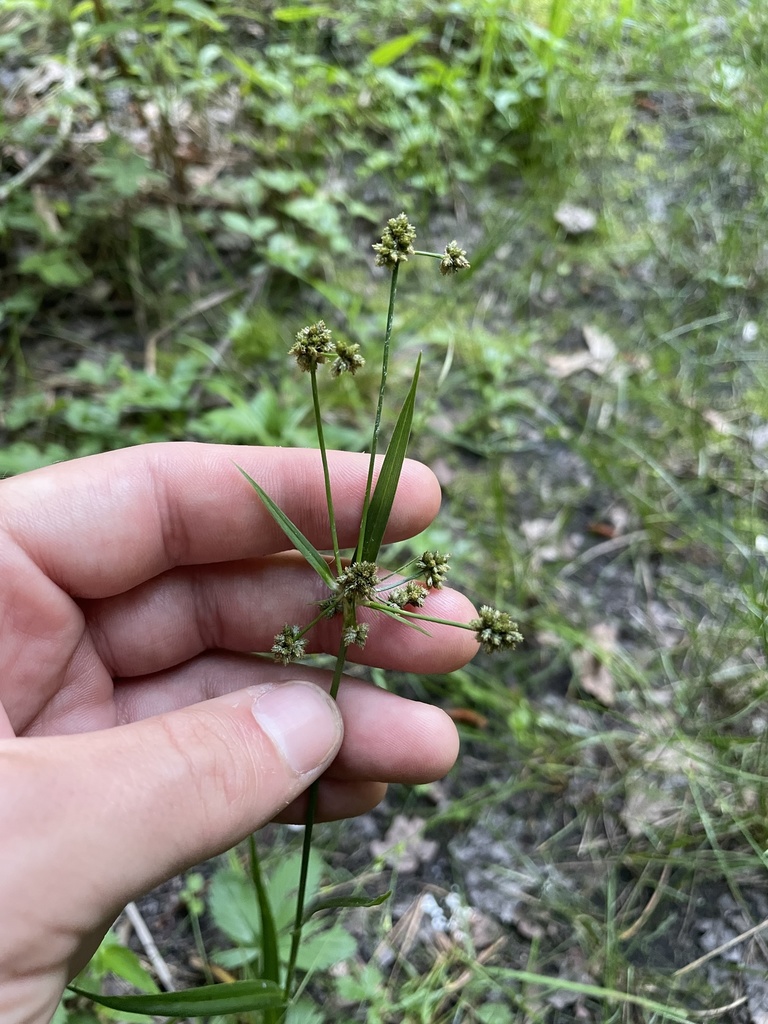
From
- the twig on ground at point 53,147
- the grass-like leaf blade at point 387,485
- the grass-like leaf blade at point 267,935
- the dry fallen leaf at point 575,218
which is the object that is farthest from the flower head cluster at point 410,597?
the dry fallen leaf at point 575,218

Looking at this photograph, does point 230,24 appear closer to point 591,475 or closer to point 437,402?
point 437,402

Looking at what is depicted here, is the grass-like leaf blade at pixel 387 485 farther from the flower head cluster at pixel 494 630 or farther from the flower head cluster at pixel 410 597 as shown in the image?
the flower head cluster at pixel 494 630

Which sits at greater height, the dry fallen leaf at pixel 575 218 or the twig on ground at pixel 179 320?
the dry fallen leaf at pixel 575 218

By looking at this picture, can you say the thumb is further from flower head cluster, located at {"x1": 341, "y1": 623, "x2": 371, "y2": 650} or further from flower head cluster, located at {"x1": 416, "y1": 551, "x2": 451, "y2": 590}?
flower head cluster, located at {"x1": 416, "y1": 551, "x2": 451, "y2": 590}

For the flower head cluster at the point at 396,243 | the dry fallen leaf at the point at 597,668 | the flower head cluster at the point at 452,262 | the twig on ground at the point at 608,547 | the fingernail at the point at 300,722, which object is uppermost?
the flower head cluster at the point at 396,243

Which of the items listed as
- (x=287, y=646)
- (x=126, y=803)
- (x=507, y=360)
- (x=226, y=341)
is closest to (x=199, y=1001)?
(x=126, y=803)

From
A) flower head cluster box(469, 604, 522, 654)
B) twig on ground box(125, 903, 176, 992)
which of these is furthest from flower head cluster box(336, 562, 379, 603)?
twig on ground box(125, 903, 176, 992)

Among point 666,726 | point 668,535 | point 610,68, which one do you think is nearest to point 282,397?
point 668,535
